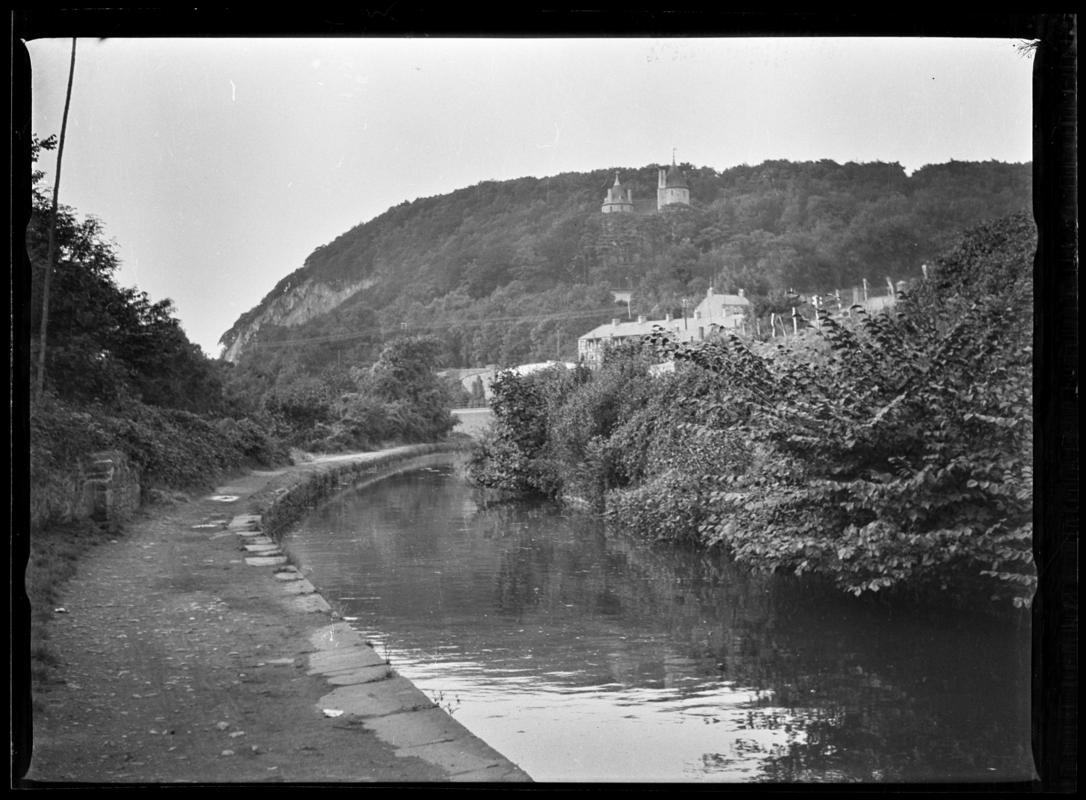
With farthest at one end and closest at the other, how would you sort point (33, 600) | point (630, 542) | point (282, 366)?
point (630, 542)
point (282, 366)
point (33, 600)

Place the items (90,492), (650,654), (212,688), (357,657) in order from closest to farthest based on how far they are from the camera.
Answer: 1. (212,688)
2. (357,657)
3. (90,492)
4. (650,654)

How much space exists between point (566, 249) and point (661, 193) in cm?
58

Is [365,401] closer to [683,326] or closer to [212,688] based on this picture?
[212,688]

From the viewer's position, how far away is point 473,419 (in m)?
5.43

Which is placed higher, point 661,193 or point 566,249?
point 661,193

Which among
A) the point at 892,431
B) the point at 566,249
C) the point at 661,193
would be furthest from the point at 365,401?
the point at 892,431

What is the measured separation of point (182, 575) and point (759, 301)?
3512 millimetres

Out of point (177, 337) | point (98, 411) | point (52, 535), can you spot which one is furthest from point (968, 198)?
point (52, 535)

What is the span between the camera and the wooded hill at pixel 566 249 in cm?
459

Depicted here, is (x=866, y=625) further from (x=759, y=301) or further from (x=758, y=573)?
(x=759, y=301)

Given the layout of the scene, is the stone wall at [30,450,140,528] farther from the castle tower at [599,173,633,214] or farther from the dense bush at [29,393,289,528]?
the castle tower at [599,173,633,214]

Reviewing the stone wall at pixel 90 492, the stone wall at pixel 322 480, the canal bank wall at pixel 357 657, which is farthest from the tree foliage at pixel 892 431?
the stone wall at pixel 90 492

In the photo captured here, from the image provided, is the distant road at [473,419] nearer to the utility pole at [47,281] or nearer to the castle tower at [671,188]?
the castle tower at [671,188]

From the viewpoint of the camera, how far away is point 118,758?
3375 millimetres
